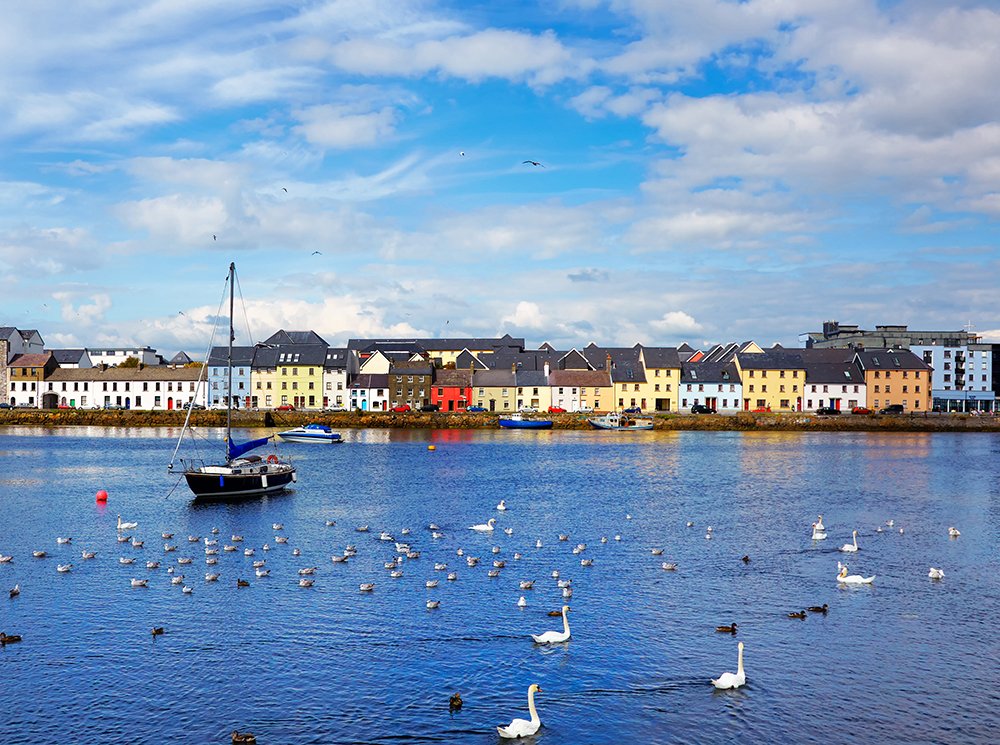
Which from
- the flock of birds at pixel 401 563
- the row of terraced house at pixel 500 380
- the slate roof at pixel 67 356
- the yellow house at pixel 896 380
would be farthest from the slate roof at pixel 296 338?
the flock of birds at pixel 401 563

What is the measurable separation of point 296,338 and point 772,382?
3210 inches

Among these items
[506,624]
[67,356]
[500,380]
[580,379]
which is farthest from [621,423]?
[506,624]

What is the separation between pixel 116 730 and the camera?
19.6 metres

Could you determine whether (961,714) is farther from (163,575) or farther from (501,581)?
(163,575)


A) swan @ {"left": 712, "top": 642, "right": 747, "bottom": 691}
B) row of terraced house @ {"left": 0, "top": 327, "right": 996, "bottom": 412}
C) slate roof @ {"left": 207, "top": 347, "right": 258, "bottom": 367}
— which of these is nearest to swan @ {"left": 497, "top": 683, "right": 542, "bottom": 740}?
swan @ {"left": 712, "top": 642, "right": 747, "bottom": 691}

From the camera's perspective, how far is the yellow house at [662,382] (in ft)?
452

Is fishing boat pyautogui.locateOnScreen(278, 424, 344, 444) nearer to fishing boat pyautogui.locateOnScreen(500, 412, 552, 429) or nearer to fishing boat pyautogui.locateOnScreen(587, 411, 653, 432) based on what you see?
fishing boat pyautogui.locateOnScreen(500, 412, 552, 429)

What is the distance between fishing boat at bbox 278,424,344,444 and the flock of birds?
187ft

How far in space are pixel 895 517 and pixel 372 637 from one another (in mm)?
33525

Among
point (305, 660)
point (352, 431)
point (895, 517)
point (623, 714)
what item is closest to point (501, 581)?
point (305, 660)

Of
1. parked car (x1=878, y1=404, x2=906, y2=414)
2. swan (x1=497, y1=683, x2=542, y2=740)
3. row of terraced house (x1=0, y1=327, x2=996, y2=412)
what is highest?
row of terraced house (x1=0, y1=327, x2=996, y2=412)

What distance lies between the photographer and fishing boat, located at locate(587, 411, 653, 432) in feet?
400

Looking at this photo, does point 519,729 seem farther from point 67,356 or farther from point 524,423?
point 67,356

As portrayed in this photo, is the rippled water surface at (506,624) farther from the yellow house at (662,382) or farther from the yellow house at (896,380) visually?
the yellow house at (896,380)
